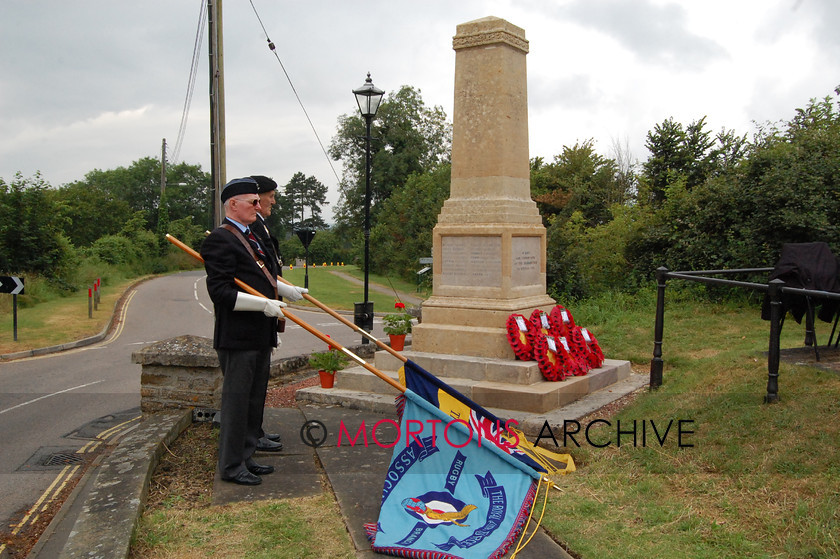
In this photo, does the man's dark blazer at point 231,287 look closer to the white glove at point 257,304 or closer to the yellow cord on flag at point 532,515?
the white glove at point 257,304

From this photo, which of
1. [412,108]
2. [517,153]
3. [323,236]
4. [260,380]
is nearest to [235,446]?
[260,380]

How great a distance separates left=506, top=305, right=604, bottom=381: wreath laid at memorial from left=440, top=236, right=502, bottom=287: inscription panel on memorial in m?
0.65

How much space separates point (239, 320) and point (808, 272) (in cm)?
533

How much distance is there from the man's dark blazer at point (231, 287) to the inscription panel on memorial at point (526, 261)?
395 centimetres

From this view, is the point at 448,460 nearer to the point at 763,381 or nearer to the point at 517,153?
the point at 763,381

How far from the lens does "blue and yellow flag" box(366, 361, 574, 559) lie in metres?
3.78

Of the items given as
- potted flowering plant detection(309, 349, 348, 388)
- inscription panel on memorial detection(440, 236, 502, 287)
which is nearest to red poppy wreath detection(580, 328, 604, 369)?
inscription panel on memorial detection(440, 236, 502, 287)

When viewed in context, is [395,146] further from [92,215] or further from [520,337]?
[520,337]

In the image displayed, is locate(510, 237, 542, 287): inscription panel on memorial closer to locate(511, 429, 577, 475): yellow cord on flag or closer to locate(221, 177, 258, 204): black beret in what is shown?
locate(511, 429, 577, 475): yellow cord on flag

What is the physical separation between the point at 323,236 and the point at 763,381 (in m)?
65.3

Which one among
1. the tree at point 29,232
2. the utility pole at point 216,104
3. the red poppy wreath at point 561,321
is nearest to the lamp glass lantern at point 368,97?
the utility pole at point 216,104

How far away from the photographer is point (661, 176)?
23172 mm

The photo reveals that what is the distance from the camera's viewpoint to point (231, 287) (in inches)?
187

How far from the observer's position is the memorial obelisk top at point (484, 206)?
8.16 metres
